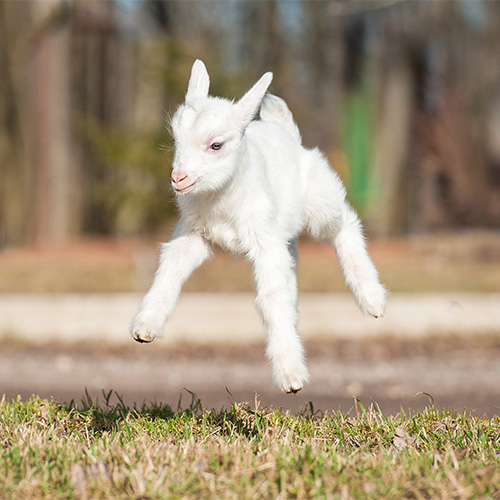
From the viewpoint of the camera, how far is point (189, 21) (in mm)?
19781

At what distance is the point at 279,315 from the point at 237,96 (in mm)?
10322

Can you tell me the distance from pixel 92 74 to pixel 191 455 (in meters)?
15.4

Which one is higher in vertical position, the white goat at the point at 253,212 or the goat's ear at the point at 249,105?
the goat's ear at the point at 249,105

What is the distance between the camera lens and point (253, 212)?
12.9 ft

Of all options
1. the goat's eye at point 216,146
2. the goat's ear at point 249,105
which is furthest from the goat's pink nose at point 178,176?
the goat's ear at point 249,105

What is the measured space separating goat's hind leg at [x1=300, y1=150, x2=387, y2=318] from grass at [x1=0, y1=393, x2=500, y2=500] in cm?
78

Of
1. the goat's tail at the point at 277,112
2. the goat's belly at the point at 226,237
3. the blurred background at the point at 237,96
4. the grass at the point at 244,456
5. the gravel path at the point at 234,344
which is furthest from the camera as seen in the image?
the blurred background at the point at 237,96

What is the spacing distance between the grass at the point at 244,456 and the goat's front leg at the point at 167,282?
59 cm

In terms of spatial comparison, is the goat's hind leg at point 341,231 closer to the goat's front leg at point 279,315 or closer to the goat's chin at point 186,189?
the goat's front leg at point 279,315

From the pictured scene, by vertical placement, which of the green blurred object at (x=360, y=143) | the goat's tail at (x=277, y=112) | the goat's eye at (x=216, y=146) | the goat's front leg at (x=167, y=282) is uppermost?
the green blurred object at (x=360, y=143)

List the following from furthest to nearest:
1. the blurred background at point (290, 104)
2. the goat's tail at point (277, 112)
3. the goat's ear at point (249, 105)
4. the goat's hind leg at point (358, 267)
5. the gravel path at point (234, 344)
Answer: the blurred background at point (290, 104)
the gravel path at point (234, 344)
the goat's tail at point (277, 112)
the goat's hind leg at point (358, 267)
the goat's ear at point (249, 105)

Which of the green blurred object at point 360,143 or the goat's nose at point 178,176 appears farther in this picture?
the green blurred object at point 360,143

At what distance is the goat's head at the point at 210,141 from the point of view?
12.1 feet

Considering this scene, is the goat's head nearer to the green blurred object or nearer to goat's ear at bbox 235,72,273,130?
goat's ear at bbox 235,72,273,130
